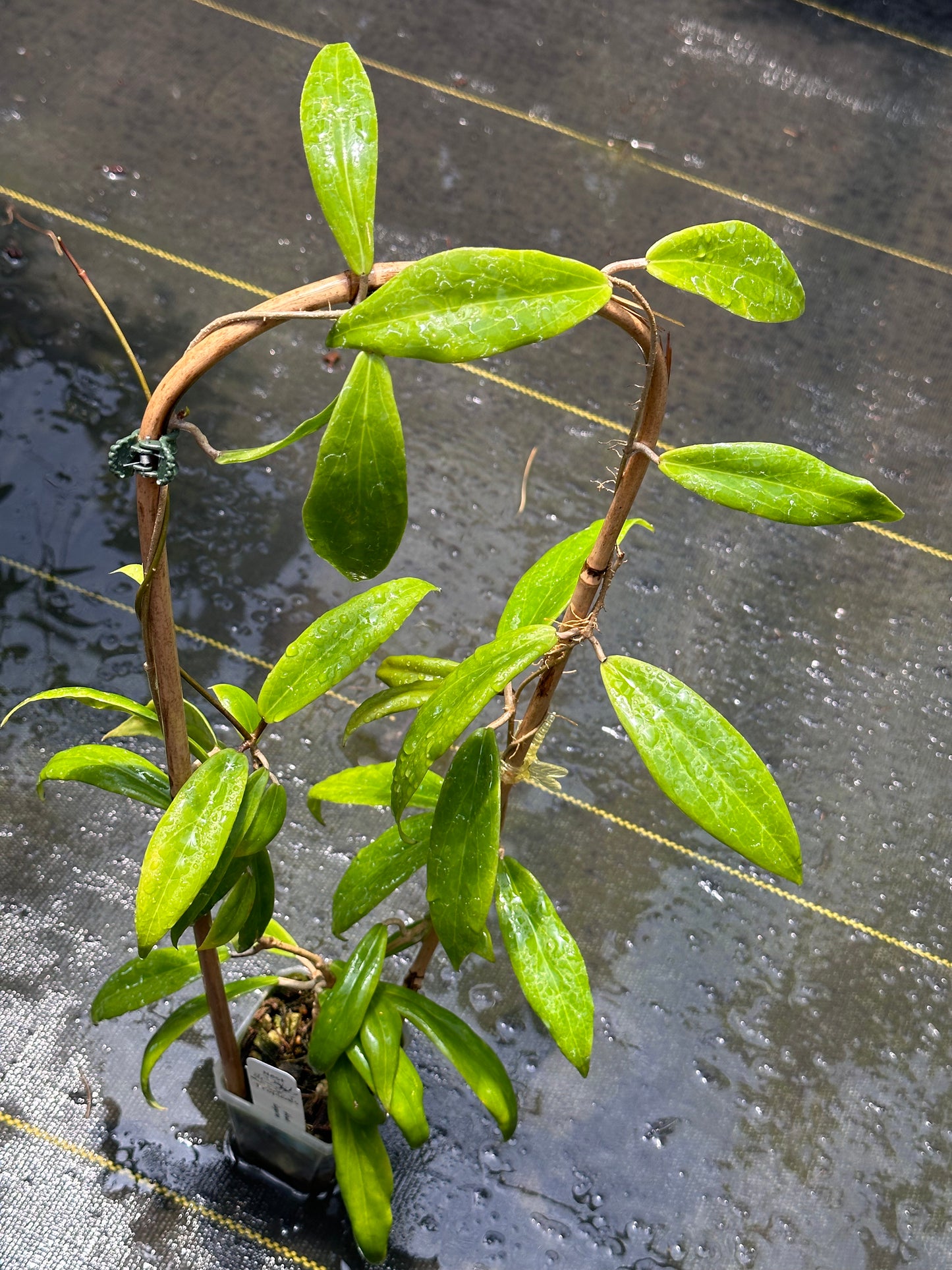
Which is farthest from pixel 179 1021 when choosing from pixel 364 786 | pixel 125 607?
pixel 125 607

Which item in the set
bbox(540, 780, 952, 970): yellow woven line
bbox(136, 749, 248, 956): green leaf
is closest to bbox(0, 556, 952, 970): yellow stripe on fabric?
bbox(540, 780, 952, 970): yellow woven line

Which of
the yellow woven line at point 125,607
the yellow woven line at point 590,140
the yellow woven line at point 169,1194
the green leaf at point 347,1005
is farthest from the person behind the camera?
the yellow woven line at point 590,140

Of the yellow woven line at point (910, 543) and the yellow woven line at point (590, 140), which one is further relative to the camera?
the yellow woven line at point (590, 140)

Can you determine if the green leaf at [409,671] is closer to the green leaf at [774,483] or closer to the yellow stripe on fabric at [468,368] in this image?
the green leaf at [774,483]

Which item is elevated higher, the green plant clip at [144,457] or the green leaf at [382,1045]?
the green plant clip at [144,457]

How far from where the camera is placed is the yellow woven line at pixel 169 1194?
139cm

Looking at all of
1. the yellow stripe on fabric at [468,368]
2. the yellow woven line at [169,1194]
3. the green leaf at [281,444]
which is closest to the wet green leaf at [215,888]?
the green leaf at [281,444]

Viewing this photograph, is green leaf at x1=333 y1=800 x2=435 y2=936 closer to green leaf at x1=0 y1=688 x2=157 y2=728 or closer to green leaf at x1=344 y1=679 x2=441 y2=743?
green leaf at x1=344 y1=679 x2=441 y2=743

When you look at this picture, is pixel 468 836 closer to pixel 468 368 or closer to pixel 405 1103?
pixel 405 1103

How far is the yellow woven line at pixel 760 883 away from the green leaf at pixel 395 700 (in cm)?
82

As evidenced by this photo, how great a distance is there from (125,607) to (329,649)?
3.55 feet

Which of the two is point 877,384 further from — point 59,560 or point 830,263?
point 59,560

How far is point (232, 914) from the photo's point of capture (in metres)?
0.98

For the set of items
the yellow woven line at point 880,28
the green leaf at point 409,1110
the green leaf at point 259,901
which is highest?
the yellow woven line at point 880,28
